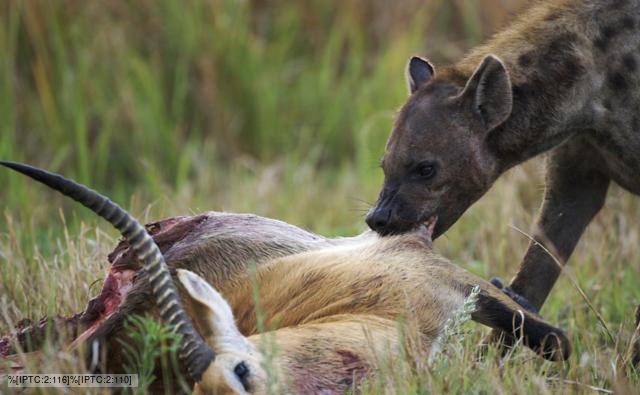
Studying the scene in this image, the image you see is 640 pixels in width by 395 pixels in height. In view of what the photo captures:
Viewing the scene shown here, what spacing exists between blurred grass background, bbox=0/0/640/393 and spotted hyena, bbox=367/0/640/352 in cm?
116

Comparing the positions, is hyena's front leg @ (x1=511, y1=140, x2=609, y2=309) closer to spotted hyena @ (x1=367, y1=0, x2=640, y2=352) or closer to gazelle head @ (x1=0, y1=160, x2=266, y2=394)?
spotted hyena @ (x1=367, y1=0, x2=640, y2=352)

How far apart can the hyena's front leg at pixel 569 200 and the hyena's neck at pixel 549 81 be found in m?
0.22

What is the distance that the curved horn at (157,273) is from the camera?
3.36m

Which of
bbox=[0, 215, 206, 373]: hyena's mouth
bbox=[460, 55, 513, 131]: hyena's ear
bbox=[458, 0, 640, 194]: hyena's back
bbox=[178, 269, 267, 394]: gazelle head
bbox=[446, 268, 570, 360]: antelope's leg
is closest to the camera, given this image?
bbox=[178, 269, 267, 394]: gazelle head

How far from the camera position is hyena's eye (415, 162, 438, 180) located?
Answer: 195 inches

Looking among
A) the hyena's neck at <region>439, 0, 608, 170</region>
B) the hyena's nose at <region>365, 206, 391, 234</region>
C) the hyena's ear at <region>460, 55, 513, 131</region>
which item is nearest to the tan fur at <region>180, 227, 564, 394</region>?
the hyena's nose at <region>365, 206, 391, 234</region>

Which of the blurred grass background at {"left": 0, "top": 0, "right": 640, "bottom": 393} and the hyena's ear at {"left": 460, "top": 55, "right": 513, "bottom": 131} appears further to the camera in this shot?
the blurred grass background at {"left": 0, "top": 0, "right": 640, "bottom": 393}

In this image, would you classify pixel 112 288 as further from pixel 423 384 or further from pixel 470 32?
pixel 470 32

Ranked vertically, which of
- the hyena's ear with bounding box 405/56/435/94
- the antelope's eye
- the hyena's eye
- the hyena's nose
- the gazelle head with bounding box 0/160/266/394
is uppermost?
the hyena's ear with bounding box 405/56/435/94

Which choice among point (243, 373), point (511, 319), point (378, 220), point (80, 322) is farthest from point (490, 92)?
point (243, 373)

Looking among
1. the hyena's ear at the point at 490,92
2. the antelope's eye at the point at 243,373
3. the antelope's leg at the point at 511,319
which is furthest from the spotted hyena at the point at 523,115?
the antelope's eye at the point at 243,373

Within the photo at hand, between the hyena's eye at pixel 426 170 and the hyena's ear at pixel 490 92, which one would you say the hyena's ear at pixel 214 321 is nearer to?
the hyena's eye at pixel 426 170

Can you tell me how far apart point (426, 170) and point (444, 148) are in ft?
0.38

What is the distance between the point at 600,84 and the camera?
198 inches
